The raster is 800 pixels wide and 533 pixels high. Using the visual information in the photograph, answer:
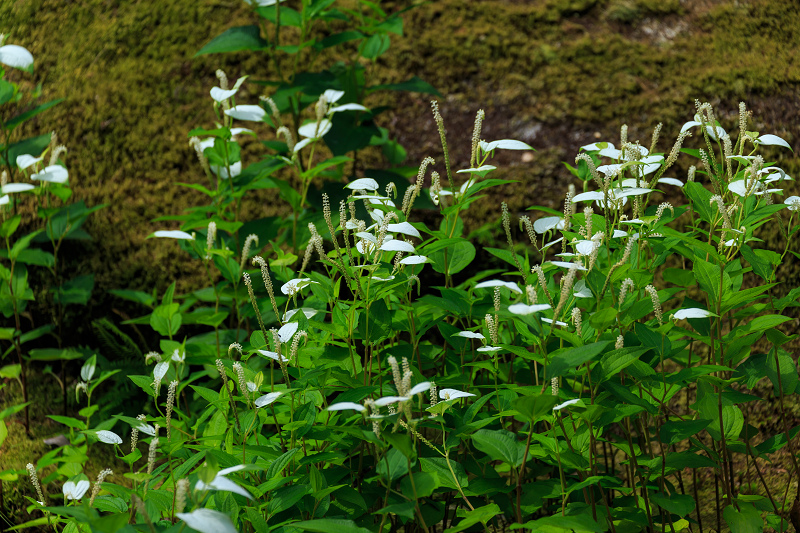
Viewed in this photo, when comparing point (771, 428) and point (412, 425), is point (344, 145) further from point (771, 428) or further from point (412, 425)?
point (771, 428)

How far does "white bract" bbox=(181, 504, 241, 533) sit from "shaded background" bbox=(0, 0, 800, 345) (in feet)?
5.51

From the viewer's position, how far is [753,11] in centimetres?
260

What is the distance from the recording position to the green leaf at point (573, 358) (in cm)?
87

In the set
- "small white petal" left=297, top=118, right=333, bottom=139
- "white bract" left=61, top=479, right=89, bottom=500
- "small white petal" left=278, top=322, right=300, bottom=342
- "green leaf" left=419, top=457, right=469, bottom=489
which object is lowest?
"white bract" left=61, top=479, right=89, bottom=500

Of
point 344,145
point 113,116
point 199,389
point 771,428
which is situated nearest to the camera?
point 199,389

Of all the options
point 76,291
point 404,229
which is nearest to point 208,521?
point 404,229

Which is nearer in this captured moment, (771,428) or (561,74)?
(771,428)

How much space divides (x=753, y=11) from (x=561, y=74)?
0.87 meters

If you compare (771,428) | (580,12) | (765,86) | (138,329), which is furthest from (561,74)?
(138,329)

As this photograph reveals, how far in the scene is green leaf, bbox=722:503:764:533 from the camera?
1.06m

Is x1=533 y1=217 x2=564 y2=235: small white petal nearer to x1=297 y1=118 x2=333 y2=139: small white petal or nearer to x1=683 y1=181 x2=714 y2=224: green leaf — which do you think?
x1=683 y1=181 x2=714 y2=224: green leaf

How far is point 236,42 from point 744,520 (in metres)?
1.76

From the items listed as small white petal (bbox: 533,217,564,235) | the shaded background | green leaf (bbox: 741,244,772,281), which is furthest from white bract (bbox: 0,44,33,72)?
green leaf (bbox: 741,244,772,281)

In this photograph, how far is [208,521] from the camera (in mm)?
677
